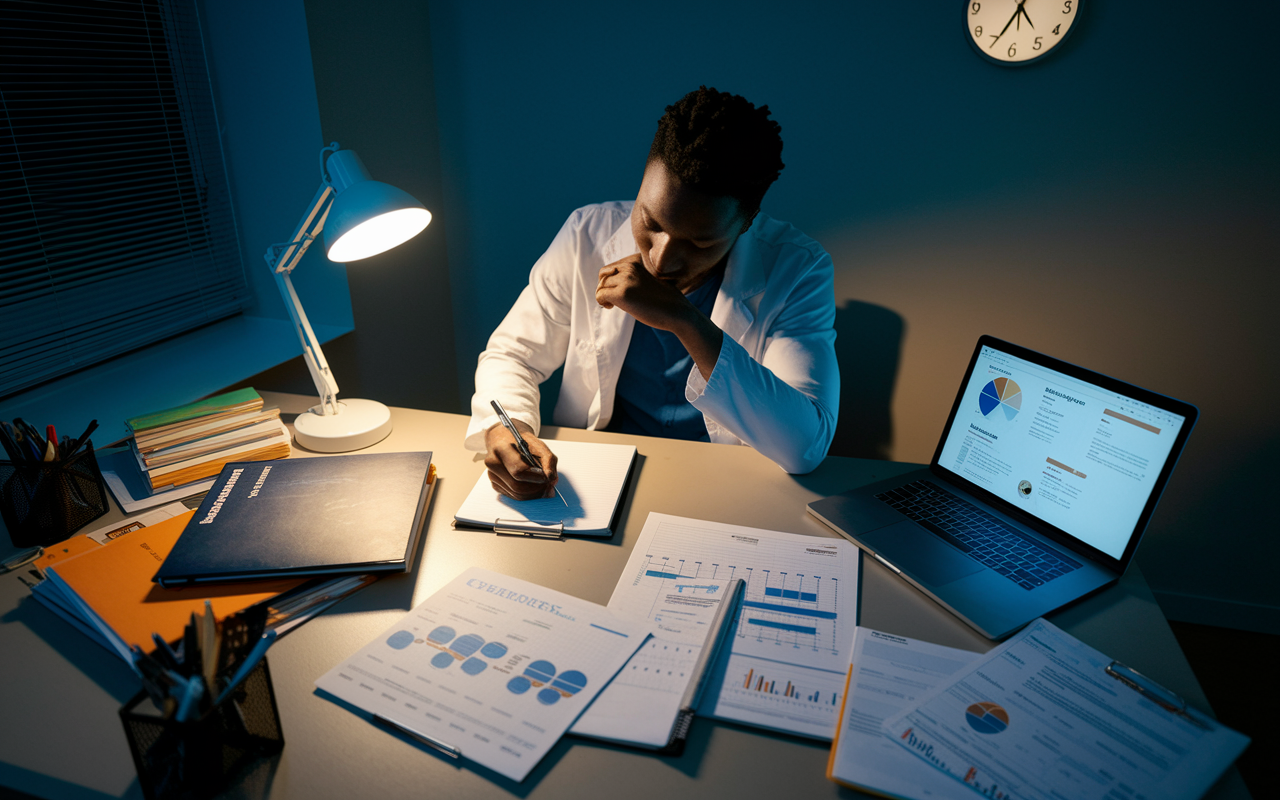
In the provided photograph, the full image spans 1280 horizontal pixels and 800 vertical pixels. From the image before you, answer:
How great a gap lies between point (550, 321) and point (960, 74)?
1304mm

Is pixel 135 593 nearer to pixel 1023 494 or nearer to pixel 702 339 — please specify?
pixel 702 339

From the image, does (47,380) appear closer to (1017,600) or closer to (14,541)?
(14,541)

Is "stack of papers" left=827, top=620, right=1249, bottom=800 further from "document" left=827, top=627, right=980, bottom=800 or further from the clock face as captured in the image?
the clock face

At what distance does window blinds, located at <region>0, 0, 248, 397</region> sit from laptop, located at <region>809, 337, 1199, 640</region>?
1743 millimetres

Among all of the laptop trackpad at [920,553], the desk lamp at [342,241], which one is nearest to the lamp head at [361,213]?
the desk lamp at [342,241]

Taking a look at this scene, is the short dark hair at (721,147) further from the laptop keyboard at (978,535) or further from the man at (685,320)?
the laptop keyboard at (978,535)

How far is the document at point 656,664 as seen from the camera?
2.36ft

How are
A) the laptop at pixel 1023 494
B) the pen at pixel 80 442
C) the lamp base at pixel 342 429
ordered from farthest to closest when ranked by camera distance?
1. the lamp base at pixel 342 429
2. the pen at pixel 80 442
3. the laptop at pixel 1023 494

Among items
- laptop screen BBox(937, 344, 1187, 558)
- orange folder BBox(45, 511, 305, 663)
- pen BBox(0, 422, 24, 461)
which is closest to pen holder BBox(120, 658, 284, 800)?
orange folder BBox(45, 511, 305, 663)

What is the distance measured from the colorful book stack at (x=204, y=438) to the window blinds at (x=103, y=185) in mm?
592

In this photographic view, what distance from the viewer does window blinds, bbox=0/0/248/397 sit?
4.85 feet

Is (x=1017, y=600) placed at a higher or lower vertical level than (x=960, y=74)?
lower

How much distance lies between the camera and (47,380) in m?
1.60

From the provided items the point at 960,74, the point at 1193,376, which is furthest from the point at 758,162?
the point at 1193,376
